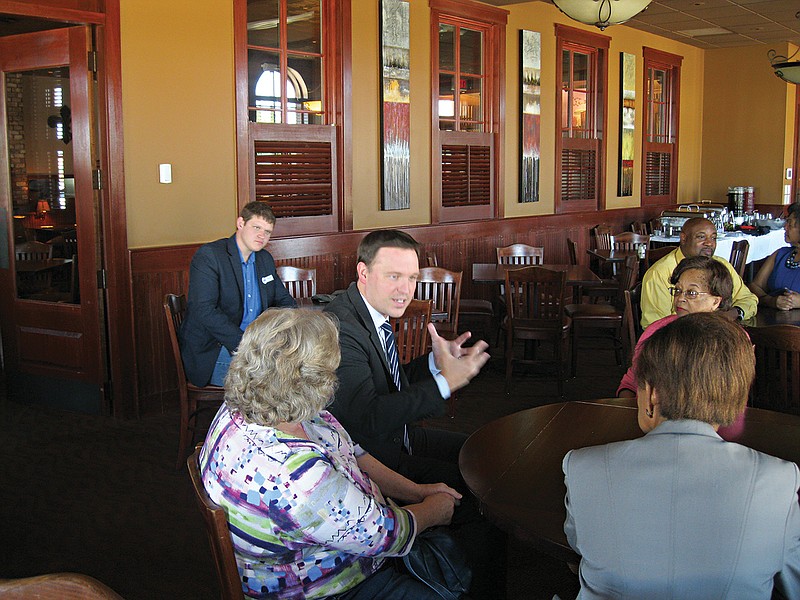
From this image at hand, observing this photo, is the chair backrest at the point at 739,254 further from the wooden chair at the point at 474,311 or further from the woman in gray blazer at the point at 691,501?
the woman in gray blazer at the point at 691,501

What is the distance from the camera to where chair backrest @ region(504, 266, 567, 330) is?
5.80 m

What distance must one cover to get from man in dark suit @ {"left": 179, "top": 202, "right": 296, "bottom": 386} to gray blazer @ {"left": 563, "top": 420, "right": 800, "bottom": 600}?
10.2 ft

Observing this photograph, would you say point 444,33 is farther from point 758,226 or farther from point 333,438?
point 333,438

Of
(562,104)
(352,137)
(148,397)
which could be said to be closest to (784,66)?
(562,104)

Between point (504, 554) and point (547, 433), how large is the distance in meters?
0.40

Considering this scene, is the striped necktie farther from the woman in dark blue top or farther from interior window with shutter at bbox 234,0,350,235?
interior window with shutter at bbox 234,0,350,235

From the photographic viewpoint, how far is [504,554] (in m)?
2.58

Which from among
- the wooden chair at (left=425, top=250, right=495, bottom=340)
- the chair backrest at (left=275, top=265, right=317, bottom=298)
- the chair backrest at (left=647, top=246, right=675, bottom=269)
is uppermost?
the chair backrest at (left=647, top=246, right=675, bottom=269)

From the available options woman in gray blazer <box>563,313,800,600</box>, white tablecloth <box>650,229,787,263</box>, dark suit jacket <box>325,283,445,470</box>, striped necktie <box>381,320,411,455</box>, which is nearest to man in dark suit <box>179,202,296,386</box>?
striped necktie <box>381,320,411,455</box>

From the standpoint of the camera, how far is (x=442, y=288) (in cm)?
564

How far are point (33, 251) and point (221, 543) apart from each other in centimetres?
445

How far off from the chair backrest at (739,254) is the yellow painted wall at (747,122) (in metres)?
5.98

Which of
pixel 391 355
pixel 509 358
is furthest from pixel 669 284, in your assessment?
pixel 391 355

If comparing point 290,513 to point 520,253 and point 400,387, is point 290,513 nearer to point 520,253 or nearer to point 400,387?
point 400,387
